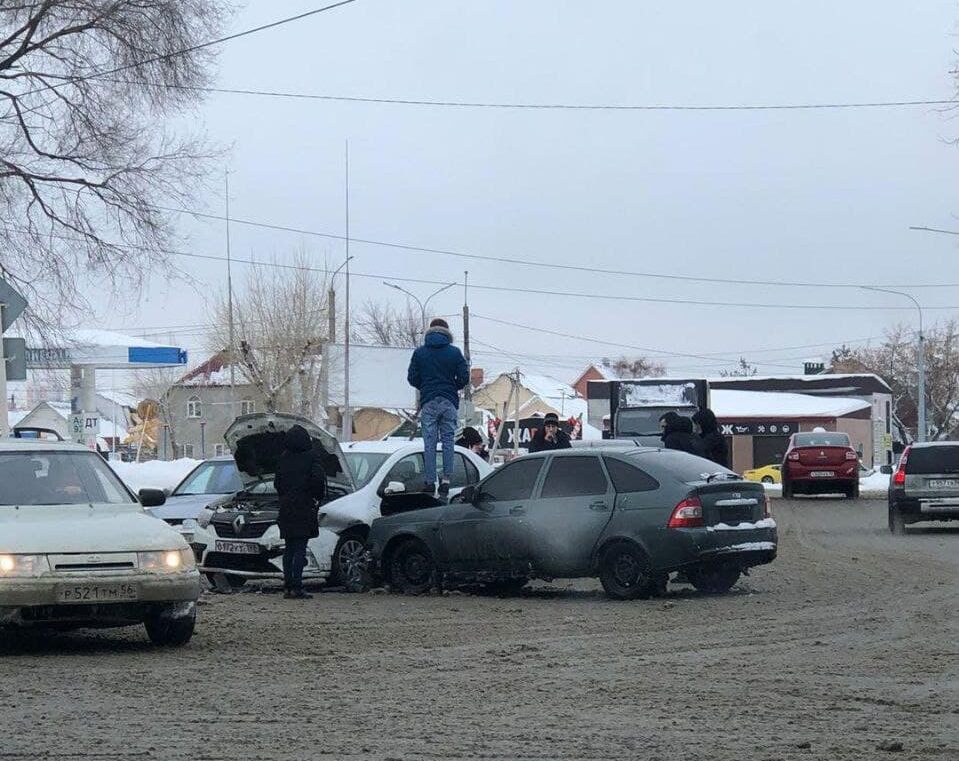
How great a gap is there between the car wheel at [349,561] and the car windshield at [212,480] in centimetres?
352

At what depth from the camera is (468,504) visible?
1647cm

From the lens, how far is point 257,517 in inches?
667

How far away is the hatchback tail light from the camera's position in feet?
49.4

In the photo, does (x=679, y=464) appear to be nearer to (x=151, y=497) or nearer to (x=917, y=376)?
(x=151, y=497)

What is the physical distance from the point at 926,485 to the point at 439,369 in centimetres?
1140

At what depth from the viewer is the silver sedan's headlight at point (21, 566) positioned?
10.9m

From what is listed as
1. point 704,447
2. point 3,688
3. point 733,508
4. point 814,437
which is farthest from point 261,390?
point 3,688

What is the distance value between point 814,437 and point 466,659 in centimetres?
3086

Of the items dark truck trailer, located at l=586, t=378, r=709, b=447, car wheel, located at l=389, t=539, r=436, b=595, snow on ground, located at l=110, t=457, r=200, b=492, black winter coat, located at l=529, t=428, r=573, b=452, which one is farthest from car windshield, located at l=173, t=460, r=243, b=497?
dark truck trailer, located at l=586, t=378, r=709, b=447

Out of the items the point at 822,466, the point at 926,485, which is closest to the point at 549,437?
the point at 926,485

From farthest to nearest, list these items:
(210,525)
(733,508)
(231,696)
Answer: (210,525), (733,508), (231,696)

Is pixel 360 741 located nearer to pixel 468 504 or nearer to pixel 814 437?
pixel 468 504

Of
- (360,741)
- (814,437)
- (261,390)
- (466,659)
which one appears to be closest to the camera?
(360,741)

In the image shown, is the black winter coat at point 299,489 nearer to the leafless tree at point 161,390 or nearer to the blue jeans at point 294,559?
the blue jeans at point 294,559
